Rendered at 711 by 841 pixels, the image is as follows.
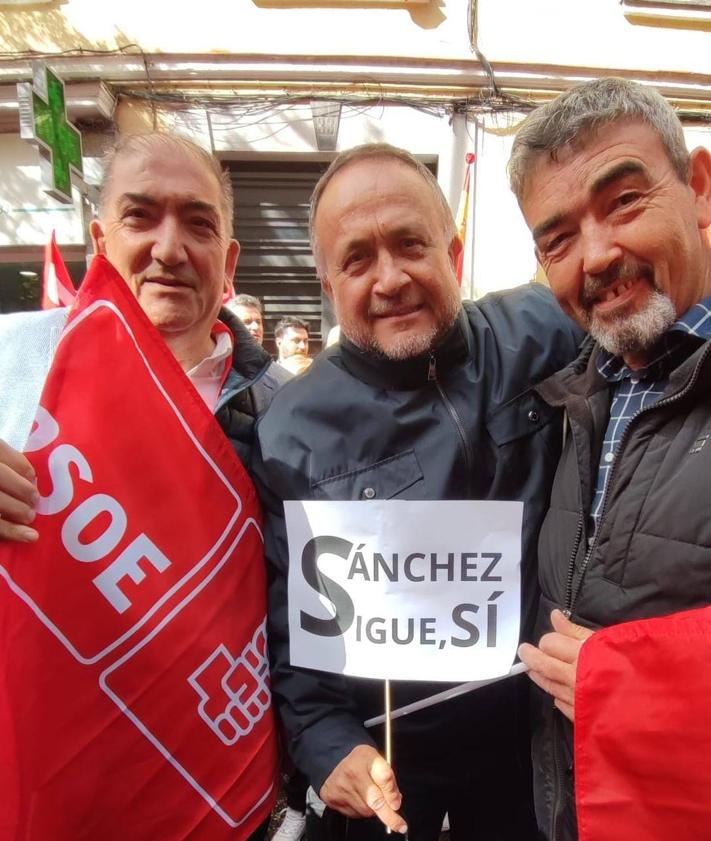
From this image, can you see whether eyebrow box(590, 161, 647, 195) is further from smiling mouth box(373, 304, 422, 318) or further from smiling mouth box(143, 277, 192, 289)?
smiling mouth box(143, 277, 192, 289)

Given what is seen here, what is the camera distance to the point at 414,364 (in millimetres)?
1457

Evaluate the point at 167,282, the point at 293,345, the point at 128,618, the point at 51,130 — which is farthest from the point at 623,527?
the point at 51,130

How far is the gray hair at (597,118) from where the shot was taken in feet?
4.09

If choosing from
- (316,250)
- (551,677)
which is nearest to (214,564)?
(551,677)

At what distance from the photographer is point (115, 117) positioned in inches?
235

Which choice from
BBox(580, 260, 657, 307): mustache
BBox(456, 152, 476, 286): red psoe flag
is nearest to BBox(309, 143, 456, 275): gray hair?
BBox(580, 260, 657, 307): mustache

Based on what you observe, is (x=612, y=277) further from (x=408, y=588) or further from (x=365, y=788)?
(x=365, y=788)

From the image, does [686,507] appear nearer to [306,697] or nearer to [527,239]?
[306,697]

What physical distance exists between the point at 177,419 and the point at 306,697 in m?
0.68

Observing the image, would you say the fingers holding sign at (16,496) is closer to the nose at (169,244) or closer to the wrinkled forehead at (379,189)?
the nose at (169,244)

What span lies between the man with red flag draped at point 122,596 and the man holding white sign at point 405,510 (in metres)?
0.13

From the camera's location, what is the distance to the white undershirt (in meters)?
1.64

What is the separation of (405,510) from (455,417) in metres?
0.24

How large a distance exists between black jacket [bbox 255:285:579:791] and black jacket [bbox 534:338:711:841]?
4.4 inches
